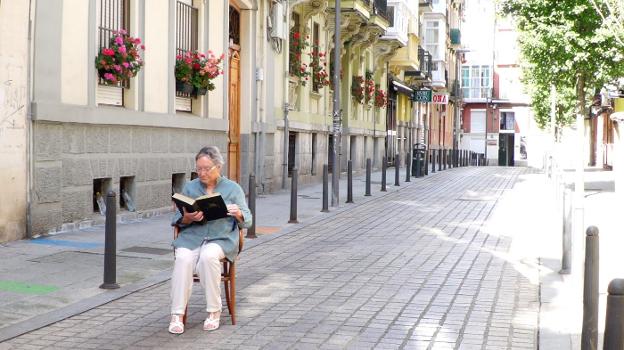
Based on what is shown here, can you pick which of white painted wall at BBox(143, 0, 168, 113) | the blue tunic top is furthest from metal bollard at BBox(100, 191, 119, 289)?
white painted wall at BBox(143, 0, 168, 113)

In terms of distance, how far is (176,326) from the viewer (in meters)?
6.43

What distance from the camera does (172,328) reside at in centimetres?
642

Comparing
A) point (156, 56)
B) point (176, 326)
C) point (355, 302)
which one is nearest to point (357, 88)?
point (156, 56)

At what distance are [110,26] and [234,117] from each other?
689 centimetres

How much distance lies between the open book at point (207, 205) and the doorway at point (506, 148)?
7451 centimetres

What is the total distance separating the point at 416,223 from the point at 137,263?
20.9 ft

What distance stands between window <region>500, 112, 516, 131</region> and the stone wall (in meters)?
66.5

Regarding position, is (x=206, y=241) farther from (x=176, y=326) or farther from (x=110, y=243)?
(x=110, y=243)

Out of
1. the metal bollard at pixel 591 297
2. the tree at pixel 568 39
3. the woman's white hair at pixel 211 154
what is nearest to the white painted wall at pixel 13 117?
the woman's white hair at pixel 211 154

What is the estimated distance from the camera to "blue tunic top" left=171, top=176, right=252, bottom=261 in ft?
21.9

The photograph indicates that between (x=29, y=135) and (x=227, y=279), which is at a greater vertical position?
(x=29, y=135)

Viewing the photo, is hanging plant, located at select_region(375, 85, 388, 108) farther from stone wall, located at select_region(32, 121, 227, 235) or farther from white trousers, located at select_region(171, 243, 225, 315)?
white trousers, located at select_region(171, 243, 225, 315)

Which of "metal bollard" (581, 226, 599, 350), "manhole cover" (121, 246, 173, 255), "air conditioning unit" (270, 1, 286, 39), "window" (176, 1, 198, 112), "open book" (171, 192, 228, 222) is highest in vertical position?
"air conditioning unit" (270, 1, 286, 39)

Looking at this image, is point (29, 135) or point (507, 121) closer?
point (29, 135)
